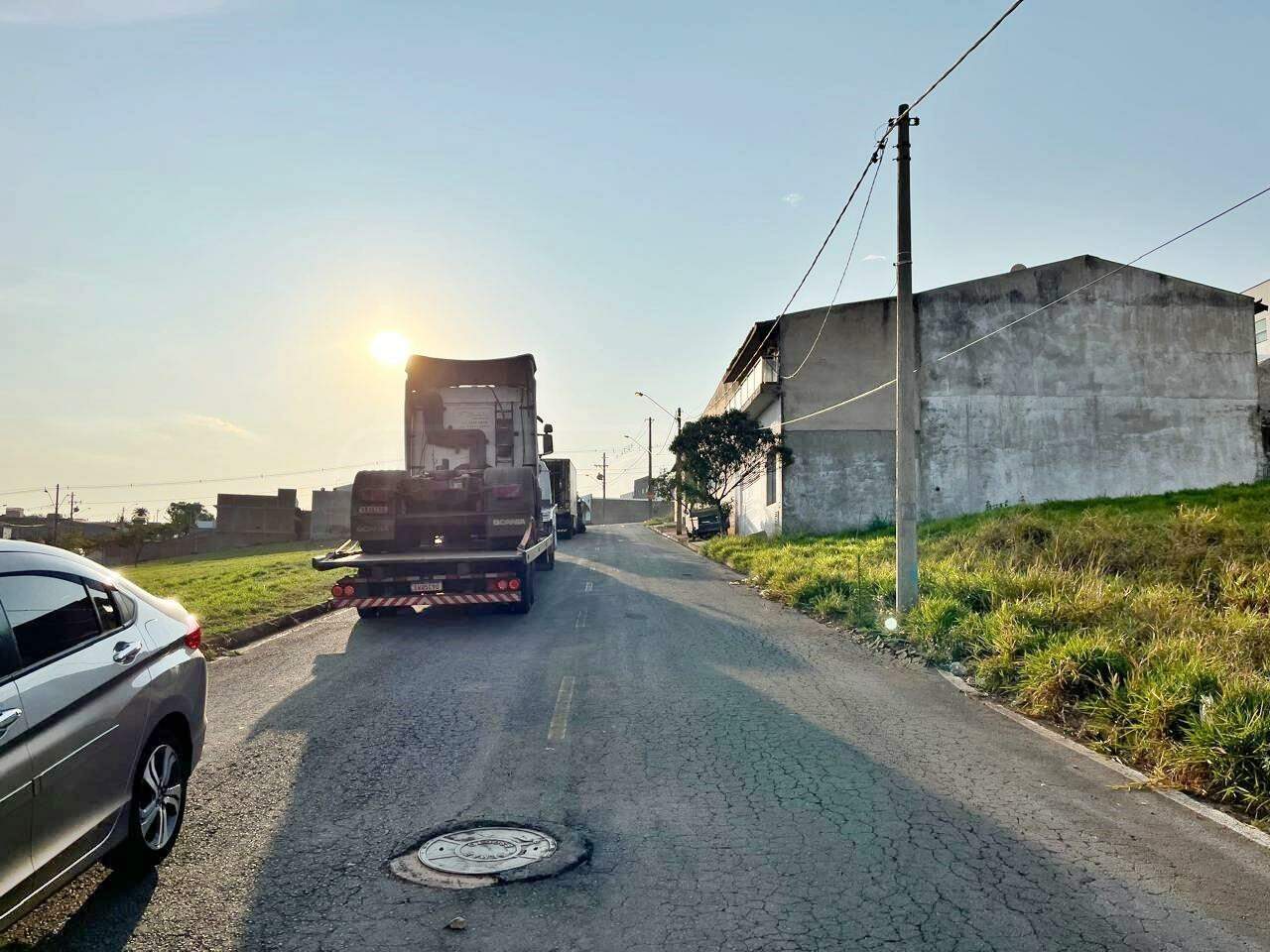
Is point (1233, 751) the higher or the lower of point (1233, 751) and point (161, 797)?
the lower

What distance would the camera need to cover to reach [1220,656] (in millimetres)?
7301

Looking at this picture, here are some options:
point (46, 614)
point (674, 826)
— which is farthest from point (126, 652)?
point (674, 826)

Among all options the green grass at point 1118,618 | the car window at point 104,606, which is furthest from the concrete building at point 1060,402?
the car window at point 104,606

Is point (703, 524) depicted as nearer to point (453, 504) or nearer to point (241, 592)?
point (241, 592)

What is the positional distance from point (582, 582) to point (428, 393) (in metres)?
4.98

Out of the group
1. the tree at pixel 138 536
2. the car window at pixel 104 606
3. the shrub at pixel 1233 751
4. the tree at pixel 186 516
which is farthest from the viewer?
the tree at pixel 186 516

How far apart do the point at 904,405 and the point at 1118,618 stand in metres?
3.84

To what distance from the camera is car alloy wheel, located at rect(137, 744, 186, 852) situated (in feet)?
13.0

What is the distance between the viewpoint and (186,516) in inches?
1983

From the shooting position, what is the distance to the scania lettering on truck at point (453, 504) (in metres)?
11.7

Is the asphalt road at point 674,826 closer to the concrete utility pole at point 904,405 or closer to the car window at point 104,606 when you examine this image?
the car window at point 104,606

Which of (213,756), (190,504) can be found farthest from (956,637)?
(190,504)

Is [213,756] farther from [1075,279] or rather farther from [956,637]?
[1075,279]

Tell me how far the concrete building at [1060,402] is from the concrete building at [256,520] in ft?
78.3
